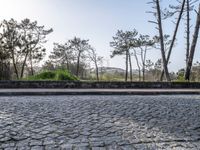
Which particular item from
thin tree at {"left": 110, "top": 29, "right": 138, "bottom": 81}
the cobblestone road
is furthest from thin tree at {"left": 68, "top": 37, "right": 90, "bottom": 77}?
the cobblestone road

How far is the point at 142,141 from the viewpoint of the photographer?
346 cm

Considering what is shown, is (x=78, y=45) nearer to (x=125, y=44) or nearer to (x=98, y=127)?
(x=125, y=44)

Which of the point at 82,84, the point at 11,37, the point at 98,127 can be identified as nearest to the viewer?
the point at 98,127

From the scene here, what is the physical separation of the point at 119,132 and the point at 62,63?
1226 inches

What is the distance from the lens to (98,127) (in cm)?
403

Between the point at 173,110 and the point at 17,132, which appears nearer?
the point at 17,132

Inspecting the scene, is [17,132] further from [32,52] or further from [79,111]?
[32,52]

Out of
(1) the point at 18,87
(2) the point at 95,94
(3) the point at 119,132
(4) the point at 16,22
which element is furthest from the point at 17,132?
(4) the point at 16,22

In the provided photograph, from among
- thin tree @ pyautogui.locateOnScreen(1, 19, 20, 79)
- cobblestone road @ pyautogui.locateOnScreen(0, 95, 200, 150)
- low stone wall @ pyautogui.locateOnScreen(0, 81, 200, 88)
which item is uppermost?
thin tree @ pyautogui.locateOnScreen(1, 19, 20, 79)

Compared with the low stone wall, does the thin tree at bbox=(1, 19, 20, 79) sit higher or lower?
higher

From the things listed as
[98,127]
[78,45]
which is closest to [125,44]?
[78,45]

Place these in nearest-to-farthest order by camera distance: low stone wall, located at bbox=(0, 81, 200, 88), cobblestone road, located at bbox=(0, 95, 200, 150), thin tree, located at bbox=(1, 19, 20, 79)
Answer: cobblestone road, located at bbox=(0, 95, 200, 150) < low stone wall, located at bbox=(0, 81, 200, 88) < thin tree, located at bbox=(1, 19, 20, 79)

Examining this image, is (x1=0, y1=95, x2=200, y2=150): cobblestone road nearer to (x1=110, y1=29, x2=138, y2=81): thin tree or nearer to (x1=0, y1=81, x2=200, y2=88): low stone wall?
(x1=0, y1=81, x2=200, y2=88): low stone wall

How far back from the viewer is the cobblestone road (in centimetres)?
329
